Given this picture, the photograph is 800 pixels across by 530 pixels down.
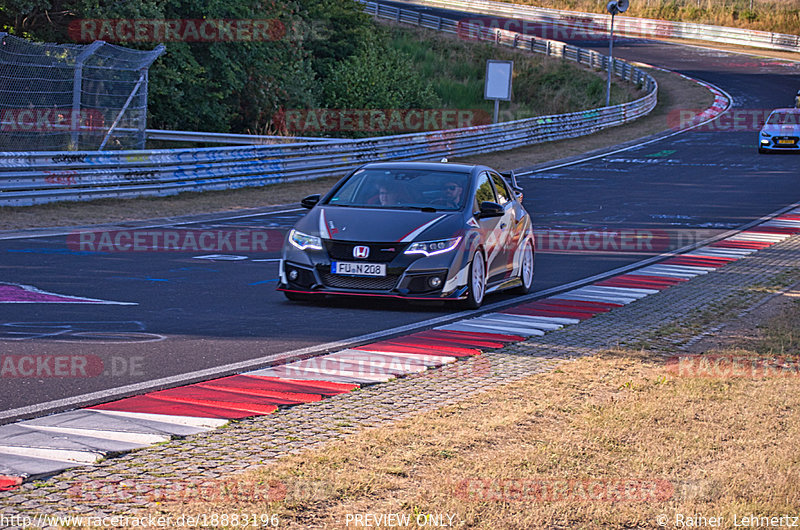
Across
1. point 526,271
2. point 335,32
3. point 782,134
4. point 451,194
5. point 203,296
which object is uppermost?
point 335,32

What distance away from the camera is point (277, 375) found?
24.7ft

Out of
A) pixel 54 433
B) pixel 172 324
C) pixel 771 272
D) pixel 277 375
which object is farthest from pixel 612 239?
pixel 54 433

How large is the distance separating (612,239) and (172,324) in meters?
11.4

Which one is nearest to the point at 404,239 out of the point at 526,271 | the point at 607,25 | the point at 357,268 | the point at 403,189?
the point at 357,268

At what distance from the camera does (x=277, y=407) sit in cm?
659

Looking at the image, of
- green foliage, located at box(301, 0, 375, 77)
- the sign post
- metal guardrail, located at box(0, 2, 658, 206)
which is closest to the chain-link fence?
metal guardrail, located at box(0, 2, 658, 206)

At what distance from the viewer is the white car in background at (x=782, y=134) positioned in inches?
1490

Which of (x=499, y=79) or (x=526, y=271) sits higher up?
(x=499, y=79)

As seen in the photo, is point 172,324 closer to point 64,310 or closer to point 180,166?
point 64,310

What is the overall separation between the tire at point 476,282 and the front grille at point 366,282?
891mm

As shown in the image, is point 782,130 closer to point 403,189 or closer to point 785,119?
point 785,119

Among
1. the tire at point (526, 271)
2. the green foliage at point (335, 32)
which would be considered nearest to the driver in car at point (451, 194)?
the tire at point (526, 271)

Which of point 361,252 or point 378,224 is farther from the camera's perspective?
point 378,224

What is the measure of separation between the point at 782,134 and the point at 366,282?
1229 inches
